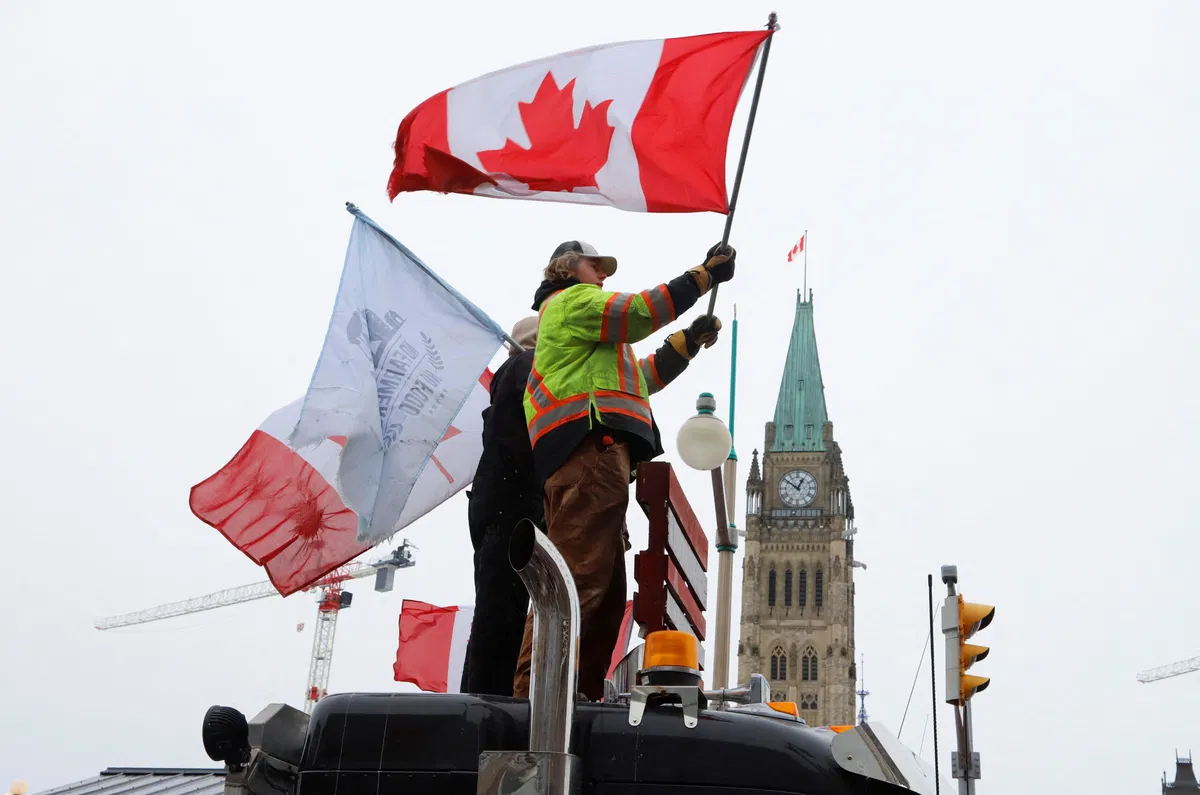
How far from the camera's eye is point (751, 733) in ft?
10.5

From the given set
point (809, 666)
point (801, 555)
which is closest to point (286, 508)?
point (809, 666)

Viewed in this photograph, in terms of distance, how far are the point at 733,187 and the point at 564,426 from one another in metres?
2.19

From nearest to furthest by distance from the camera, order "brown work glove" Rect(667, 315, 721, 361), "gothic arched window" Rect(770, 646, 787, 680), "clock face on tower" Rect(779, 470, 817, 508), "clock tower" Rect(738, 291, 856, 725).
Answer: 1. "brown work glove" Rect(667, 315, 721, 361)
2. "clock tower" Rect(738, 291, 856, 725)
3. "gothic arched window" Rect(770, 646, 787, 680)
4. "clock face on tower" Rect(779, 470, 817, 508)

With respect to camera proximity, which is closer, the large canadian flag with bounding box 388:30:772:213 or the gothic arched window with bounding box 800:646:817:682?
the large canadian flag with bounding box 388:30:772:213

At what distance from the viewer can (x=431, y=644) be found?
1489 cm

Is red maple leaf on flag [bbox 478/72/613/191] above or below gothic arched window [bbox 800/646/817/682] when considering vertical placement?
below

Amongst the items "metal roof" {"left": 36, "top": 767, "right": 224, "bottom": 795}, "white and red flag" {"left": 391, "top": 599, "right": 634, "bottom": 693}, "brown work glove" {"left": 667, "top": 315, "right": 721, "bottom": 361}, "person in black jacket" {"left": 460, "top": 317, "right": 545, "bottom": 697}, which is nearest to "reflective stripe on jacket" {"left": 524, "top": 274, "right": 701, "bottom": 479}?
"person in black jacket" {"left": 460, "top": 317, "right": 545, "bottom": 697}

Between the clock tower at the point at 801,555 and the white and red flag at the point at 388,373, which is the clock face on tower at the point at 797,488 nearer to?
the clock tower at the point at 801,555

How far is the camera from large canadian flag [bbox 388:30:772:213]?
256 inches

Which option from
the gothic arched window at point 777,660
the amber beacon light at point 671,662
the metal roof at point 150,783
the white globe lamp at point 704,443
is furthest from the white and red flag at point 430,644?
the gothic arched window at point 777,660

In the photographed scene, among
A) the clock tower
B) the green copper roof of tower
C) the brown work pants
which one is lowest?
the brown work pants

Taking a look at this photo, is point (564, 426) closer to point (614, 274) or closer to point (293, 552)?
point (614, 274)

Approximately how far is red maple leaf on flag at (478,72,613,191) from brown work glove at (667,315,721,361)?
130 centimetres

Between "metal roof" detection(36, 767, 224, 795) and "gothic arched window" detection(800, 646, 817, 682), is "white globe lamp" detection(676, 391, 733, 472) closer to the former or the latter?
"metal roof" detection(36, 767, 224, 795)
